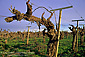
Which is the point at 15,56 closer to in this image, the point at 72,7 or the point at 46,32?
the point at 46,32

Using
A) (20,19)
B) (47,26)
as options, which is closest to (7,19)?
(20,19)

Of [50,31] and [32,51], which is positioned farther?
[32,51]

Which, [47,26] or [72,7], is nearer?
[72,7]

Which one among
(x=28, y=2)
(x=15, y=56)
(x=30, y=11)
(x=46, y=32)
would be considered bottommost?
(x=15, y=56)

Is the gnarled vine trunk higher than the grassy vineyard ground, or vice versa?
the gnarled vine trunk

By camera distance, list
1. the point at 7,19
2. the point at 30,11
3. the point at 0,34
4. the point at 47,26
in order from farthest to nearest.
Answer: the point at 0,34 → the point at 47,26 → the point at 30,11 → the point at 7,19

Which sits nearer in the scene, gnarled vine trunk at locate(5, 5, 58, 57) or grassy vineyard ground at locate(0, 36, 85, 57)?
gnarled vine trunk at locate(5, 5, 58, 57)

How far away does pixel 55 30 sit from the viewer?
1367 cm

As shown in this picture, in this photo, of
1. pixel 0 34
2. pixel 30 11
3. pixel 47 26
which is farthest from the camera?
pixel 0 34

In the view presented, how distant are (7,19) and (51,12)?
5.26 meters

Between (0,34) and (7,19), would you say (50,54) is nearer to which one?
(7,19)

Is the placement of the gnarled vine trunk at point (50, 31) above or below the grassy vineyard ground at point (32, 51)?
above

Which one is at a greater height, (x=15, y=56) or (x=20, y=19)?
(x=20, y=19)

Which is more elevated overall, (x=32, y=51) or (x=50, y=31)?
(x=50, y=31)
